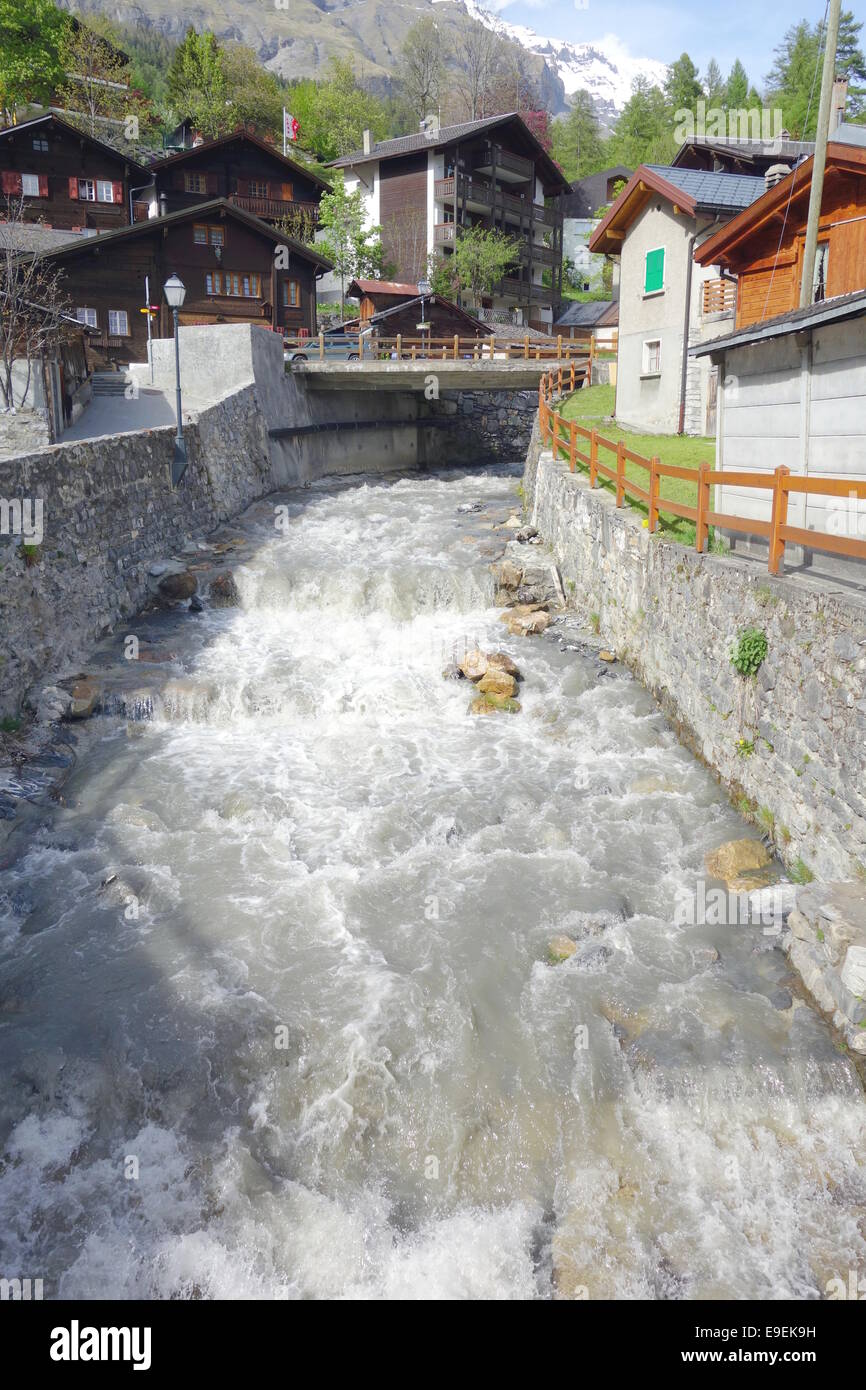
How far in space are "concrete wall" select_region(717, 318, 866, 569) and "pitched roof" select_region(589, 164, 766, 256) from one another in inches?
581

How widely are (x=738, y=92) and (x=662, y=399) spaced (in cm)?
6881

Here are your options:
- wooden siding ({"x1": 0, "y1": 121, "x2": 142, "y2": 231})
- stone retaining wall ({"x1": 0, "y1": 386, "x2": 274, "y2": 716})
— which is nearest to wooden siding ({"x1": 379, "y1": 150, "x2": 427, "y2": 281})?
wooden siding ({"x1": 0, "y1": 121, "x2": 142, "y2": 231})

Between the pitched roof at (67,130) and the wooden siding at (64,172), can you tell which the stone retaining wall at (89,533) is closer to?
the pitched roof at (67,130)

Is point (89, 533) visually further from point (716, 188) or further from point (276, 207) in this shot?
point (276, 207)

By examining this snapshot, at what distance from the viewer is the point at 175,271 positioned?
36.8 meters

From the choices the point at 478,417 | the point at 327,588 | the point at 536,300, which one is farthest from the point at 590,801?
the point at 536,300

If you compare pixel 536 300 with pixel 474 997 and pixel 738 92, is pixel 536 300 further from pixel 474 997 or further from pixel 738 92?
pixel 474 997

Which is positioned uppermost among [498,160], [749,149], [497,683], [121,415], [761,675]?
[498,160]

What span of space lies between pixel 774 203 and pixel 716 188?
36.7ft

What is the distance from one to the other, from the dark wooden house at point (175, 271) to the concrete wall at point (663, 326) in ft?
46.2

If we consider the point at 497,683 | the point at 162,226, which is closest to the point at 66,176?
the point at 162,226

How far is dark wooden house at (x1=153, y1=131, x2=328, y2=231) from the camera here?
→ 4603 cm

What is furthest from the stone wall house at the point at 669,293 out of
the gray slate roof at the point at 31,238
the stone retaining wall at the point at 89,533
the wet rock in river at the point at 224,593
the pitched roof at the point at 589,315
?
the pitched roof at the point at 589,315

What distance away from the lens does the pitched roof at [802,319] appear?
9852mm
